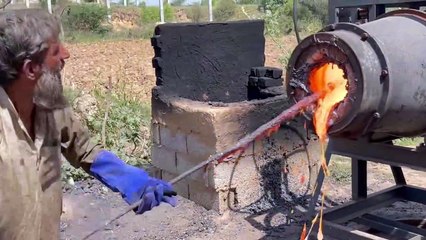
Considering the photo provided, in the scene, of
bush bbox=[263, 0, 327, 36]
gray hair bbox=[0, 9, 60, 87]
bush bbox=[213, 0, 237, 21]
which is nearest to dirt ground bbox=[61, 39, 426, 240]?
gray hair bbox=[0, 9, 60, 87]

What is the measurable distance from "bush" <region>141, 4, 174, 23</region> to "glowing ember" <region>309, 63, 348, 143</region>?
18854 mm

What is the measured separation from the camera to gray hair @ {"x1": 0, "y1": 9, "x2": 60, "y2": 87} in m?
1.84

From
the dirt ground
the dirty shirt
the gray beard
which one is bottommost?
the dirt ground

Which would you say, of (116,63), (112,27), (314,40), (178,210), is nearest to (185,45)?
(178,210)

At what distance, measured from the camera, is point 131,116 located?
19.1ft

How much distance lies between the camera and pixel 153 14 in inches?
851

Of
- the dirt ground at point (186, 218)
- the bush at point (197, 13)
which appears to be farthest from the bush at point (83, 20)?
the dirt ground at point (186, 218)

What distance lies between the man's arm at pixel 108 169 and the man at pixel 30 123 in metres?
0.12

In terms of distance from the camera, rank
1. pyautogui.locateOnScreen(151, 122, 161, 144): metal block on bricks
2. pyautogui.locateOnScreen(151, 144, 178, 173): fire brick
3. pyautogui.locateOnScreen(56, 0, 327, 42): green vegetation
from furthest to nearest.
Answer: pyautogui.locateOnScreen(56, 0, 327, 42): green vegetation, pyautogui.locateOnScreen(151, 122, 161, 144): metal block on bricks, pyautogui.locateOnScreen(151, 144, 178, 173): fire brick

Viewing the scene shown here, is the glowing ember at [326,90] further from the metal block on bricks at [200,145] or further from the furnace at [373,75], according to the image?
the metal block on bricks at [200,145]

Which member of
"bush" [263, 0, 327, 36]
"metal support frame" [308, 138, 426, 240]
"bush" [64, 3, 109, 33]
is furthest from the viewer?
"bush" [64, 3, 109, 33]

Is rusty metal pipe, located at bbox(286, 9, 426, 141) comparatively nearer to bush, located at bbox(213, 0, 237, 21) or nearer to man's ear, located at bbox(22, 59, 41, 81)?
man's ear, located at bbox(22, 59, 41, 81)

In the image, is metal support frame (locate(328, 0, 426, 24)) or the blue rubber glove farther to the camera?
metal support frame (locate(328, 0, 426, 24))

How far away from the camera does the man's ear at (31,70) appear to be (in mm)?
1880
